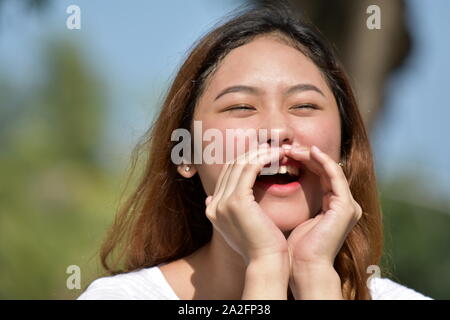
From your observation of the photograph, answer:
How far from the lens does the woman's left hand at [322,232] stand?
3.18m

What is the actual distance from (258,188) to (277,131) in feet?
0.93

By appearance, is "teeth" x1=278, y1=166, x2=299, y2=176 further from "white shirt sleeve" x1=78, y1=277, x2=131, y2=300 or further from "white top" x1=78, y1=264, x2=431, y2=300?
"white shirt sleeve" x1=78, y1=277, x2=131, y2=300

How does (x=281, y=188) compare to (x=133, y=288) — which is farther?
(x=133, y=288)

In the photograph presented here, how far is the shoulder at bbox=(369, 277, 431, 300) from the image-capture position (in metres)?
3.73

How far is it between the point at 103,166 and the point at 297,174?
1128cm

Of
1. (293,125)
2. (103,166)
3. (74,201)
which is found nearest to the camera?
(293,125)

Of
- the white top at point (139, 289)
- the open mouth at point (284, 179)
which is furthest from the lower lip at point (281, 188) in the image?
the white top at point (139, 289)

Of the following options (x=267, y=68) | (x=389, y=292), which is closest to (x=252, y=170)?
(x=267, y=68)

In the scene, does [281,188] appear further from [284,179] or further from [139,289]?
[139,289]

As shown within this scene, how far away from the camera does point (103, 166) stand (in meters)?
14.4

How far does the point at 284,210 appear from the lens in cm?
332

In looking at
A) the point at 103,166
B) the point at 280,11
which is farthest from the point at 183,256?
the point at 103,166
